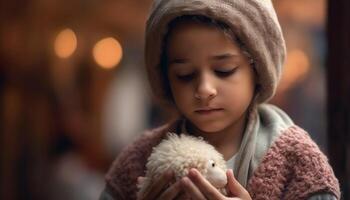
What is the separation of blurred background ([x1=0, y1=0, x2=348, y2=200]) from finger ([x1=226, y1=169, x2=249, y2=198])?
1852 mm

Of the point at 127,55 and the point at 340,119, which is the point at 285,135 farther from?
the point at 127,55

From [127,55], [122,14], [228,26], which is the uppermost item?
[228,26]

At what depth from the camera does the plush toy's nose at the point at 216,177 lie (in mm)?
943

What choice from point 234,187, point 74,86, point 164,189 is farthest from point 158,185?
point 74,86

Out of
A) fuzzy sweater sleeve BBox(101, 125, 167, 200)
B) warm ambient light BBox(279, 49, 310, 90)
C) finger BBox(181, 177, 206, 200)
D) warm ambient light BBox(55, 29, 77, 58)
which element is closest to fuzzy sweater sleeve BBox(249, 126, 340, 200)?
finger BBox(181, 177, 206, 200)

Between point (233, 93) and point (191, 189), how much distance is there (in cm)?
17

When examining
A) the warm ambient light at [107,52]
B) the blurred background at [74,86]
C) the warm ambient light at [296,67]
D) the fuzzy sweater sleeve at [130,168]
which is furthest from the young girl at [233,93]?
the warm ambient light at [107,52]

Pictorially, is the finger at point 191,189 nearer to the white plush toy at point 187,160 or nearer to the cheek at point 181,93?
the white plush toy at point 187,160

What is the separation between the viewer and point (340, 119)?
1.29 meters

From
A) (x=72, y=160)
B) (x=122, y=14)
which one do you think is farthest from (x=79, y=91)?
(x=72, y=160)

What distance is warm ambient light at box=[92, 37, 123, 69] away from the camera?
14.1ft

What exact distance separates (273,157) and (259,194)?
63mm

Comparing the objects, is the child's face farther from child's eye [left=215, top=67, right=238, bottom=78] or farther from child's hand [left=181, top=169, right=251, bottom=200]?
child's hand [left=181, top=169, right=251, bottom=200]

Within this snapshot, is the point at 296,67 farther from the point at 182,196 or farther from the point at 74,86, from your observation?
the point at 182,196
